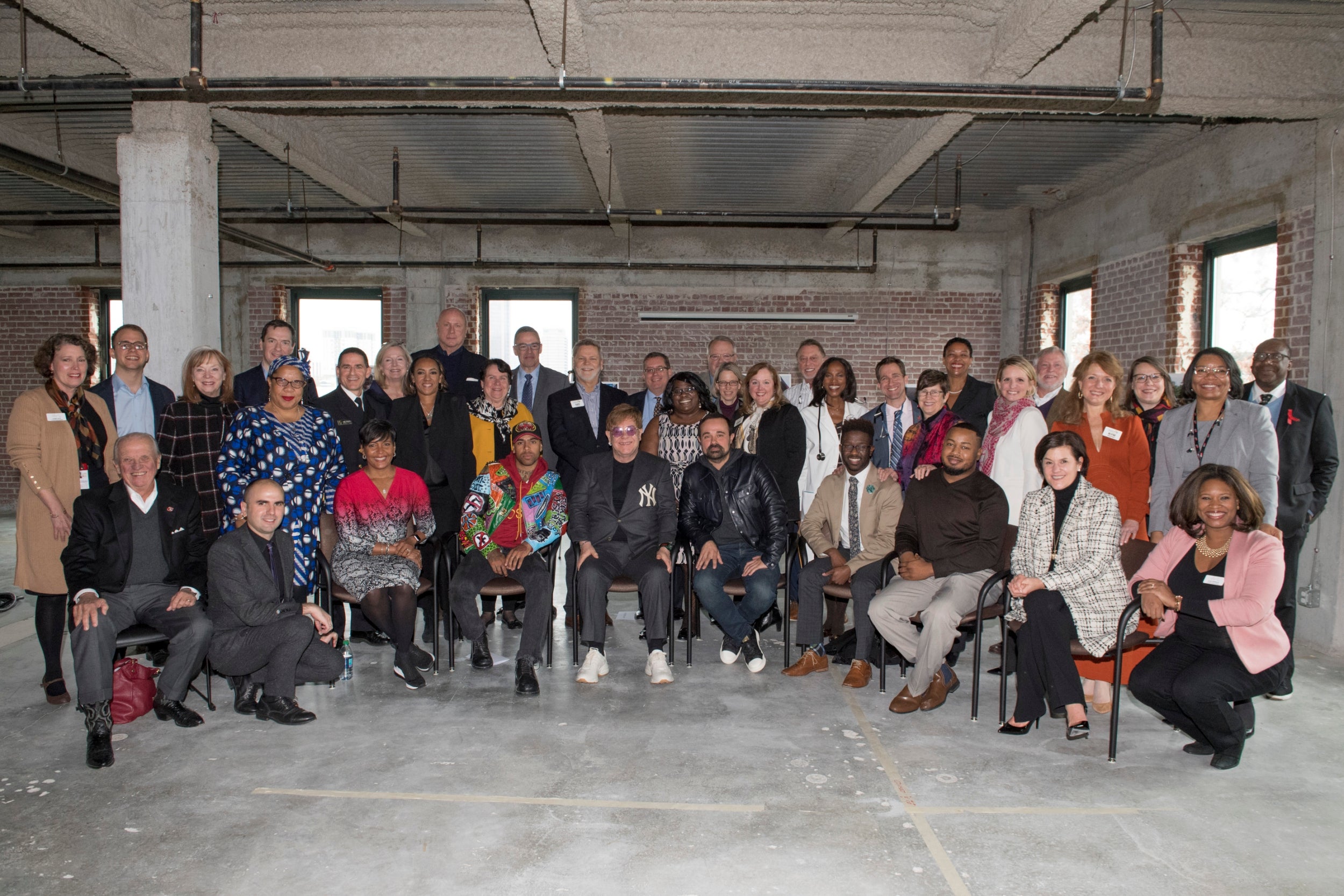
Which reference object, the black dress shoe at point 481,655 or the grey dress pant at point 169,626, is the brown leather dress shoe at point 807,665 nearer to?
the black dress shoe at point 481,655

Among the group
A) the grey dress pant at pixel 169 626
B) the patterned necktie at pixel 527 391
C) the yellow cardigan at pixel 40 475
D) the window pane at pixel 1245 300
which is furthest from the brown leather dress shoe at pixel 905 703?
the window pane at pixel 1245 300

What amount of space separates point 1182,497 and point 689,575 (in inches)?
86.7

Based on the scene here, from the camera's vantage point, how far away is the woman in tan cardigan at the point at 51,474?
3803mm

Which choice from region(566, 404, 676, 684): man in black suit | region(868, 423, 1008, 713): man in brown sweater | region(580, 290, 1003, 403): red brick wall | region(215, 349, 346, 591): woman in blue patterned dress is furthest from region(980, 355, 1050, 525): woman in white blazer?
region(580, 290, 1003, 403): red brick wall

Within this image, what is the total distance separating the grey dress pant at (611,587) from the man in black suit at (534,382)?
1497 millimetres

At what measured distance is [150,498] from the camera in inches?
143

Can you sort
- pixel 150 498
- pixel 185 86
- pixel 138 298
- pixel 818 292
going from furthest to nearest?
pixel 818 292 < pixel 138 298 < pixel 185 86 < pixel 150 498

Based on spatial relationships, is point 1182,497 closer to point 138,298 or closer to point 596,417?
point 596,417

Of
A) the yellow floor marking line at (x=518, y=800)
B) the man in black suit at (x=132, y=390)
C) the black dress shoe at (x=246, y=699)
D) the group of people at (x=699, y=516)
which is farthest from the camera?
the man in black suit at (x=132, y=390)

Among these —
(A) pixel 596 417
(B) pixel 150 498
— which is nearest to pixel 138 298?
(B) pixel 150 498

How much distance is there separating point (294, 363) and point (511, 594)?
4.86 ft

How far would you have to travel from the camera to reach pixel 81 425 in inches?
156

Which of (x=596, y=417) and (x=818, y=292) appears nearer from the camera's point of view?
(x=596, y=417)

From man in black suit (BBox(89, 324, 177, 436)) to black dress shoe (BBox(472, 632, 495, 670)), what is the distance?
1837 millimetres
